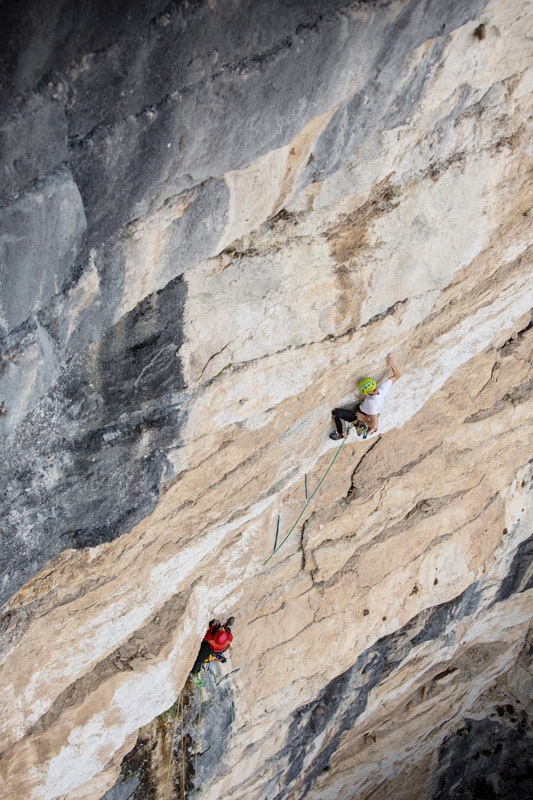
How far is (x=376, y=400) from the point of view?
16.4 feet

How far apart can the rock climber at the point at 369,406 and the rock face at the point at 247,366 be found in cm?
10

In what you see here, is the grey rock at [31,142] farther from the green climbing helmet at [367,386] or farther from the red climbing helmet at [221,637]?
the red climbing helmet at [221,637]

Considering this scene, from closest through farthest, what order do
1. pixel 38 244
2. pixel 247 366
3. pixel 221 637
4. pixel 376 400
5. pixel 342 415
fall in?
pixel 38 244 < pixel 247 366 < pixel 376 400 < pixel 342 415 < pixel 221 637

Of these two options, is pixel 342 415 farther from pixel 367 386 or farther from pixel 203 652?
pixel 203 652

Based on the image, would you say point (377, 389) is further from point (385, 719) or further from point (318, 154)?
point (385, 719)

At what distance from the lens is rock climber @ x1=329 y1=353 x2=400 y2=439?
489 cm

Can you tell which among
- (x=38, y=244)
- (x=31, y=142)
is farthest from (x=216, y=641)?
(x=31, y=142)

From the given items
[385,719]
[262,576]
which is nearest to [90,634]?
[262,576]

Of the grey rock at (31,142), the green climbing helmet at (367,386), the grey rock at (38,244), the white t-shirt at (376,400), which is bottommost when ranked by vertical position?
the white t-shirt at (376,400)

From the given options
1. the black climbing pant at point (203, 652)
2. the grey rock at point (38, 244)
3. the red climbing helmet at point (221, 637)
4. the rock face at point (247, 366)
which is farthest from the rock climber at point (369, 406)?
the grey rock at point (38, 244)

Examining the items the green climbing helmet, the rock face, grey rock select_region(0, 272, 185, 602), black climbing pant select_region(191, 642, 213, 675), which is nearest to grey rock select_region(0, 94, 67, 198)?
the rock face

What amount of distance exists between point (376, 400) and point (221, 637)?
8.07 ft

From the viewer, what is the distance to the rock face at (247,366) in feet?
8.27

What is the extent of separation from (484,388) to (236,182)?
12.2 ft
